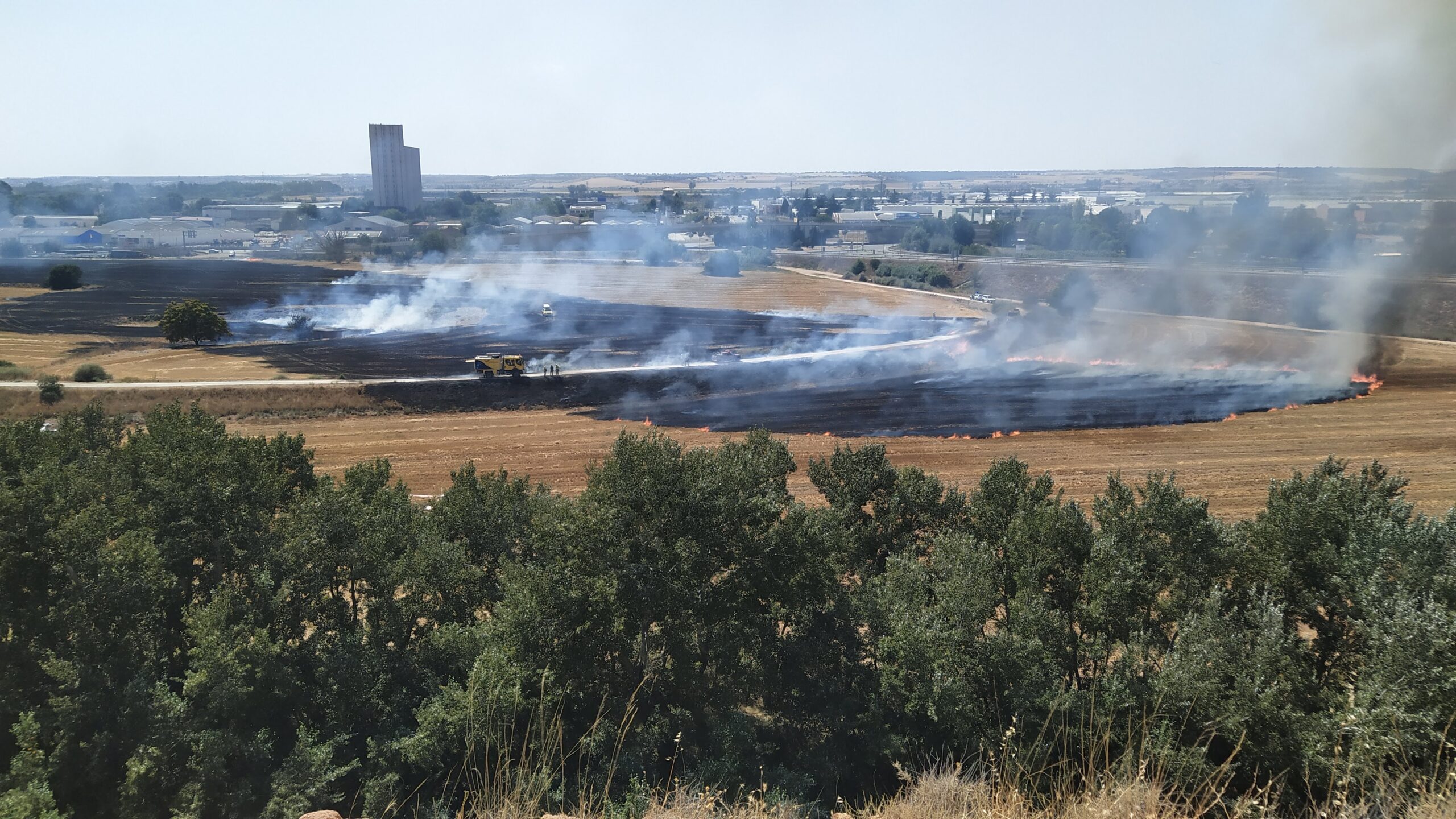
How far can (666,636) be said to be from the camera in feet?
50.9

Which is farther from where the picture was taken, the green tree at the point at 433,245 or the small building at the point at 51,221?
the small building at the point at 51,221

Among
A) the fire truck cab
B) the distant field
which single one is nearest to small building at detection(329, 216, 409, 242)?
the fire truck cab

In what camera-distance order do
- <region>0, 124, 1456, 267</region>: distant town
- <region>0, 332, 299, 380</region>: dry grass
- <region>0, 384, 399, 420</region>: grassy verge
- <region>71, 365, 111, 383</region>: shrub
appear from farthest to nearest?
<region>0, 124, 1456, 267</region>: distant town < <region>0, 332, 299, 380</region>: dry grass < <region>71, 365, 111, 383</region>: shrub < <region>0, 384, 399, 420</region>: grassy verge

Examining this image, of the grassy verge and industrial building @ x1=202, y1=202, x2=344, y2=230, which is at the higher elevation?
industrial building @ x1=202, y1=202, x2=344, y2=230

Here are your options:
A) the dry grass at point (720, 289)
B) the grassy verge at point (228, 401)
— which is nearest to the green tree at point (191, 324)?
the grassy verge at point (228, 401)

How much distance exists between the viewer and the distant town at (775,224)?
6612 cm

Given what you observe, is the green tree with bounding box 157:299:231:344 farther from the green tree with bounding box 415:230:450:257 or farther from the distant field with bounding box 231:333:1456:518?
the green tree with bounding box 415:230:450:257

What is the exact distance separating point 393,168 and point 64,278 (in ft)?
303

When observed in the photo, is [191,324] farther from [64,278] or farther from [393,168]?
[393,168]

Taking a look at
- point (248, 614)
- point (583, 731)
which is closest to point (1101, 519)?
point (583, 731)

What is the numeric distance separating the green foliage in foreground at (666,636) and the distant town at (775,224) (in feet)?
121

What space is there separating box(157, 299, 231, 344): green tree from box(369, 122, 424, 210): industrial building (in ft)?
387

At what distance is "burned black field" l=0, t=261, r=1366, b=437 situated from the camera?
149ft

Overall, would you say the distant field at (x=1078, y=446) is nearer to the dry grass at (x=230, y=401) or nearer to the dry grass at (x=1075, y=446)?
the dry grass at (x=1075, y=446)
